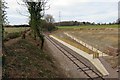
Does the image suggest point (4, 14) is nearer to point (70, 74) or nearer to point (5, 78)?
point (5, 78)

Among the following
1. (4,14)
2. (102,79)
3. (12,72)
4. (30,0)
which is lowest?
(102,79)

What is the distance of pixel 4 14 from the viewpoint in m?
19.1

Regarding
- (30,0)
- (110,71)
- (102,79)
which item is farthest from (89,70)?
(30,0)

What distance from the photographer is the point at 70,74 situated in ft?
75.2

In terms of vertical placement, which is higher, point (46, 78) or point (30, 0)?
point (30, 0)

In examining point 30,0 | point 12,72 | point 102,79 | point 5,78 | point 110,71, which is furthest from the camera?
point 30,0

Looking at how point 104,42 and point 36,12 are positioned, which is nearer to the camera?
point 36,12

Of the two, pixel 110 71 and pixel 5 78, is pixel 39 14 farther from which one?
pixel 5 78

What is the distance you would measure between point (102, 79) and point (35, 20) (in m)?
15.1

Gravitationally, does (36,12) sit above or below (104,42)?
above

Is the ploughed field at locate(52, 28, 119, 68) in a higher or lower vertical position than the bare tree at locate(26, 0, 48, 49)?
lower

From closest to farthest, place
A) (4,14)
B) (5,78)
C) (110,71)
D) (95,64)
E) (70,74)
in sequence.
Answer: (5,78), (4,14), (70,74), (110,71), (95,64)

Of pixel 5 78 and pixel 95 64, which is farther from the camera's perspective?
pixel 95 64

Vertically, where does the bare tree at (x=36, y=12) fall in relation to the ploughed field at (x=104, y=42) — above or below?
above
